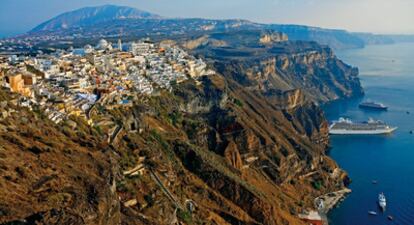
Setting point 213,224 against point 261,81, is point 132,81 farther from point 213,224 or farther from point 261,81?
point 261,81

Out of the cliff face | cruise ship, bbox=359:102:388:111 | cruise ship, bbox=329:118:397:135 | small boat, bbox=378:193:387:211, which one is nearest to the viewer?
the cliff face

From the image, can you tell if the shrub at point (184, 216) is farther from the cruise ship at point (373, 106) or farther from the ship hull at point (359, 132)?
the cruise ship at point (373, 106)

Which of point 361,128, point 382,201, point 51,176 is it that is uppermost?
point 51,176

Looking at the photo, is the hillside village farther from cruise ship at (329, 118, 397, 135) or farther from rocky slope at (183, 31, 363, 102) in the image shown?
rocky slope at (183, 31, 363, 102)

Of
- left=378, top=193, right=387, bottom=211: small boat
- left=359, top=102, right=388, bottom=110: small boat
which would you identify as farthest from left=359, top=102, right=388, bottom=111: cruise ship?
left=378, top=193, right=387, bottom=211: small boat

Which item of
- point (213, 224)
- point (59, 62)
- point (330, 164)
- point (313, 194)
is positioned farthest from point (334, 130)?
point (213, 224)

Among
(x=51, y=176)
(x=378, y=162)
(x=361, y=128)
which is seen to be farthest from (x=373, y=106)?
(x=51, y=176)

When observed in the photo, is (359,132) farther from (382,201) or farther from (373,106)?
(382,201)

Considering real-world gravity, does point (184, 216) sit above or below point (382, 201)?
above
